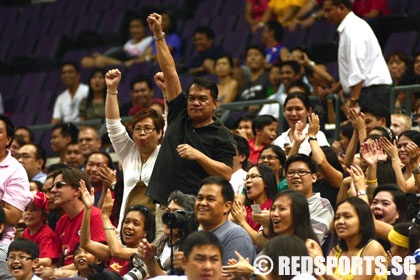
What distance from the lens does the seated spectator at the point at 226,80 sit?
1236cm

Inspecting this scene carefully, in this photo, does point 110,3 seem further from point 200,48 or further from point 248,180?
point 248,180

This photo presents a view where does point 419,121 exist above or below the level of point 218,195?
above

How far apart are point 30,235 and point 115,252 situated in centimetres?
149

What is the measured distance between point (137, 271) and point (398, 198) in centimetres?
190

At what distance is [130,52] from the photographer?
14.7 metres

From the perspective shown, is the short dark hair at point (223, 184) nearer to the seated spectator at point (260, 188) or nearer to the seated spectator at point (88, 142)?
the seated spectator at point (260, 188)

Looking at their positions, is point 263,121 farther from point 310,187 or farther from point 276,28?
point 276,28

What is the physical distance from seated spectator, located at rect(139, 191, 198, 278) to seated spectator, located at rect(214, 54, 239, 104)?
15.4 feet

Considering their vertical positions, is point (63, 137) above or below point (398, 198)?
above

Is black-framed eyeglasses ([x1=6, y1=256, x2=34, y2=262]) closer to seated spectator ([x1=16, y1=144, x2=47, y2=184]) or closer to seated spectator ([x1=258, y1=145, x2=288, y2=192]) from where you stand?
seated spectator ([x1=258, y1=145, x2=288, y2=192])

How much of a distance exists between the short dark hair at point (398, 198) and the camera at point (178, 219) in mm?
1423

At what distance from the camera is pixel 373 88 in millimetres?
10469

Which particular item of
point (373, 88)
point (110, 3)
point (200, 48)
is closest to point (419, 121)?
point (373, 88)

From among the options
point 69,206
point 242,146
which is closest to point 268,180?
point 242,146
